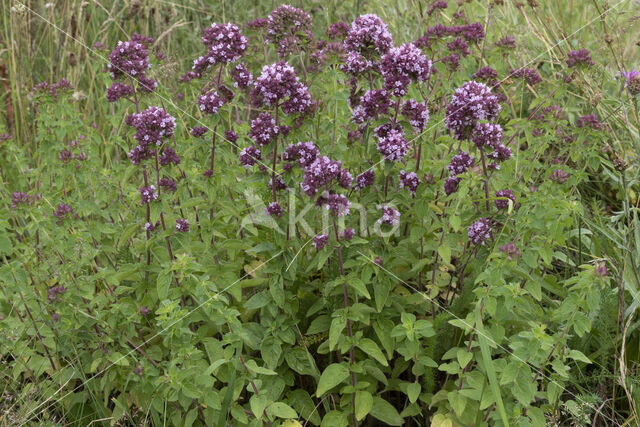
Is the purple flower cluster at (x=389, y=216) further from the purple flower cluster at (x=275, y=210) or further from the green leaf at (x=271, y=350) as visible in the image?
the green leaf at (x=271, y=350)

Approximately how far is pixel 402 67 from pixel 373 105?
221 millimetres

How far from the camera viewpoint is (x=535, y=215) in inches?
106

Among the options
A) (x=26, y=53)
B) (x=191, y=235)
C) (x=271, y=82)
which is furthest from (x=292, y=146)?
(x=26, y=53)

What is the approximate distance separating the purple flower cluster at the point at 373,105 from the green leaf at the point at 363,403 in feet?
4.20

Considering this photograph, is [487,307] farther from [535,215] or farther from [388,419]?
[388,419]

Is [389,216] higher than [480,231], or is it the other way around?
[389,216]

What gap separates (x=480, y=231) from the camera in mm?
2947

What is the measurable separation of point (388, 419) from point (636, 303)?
1.43 m

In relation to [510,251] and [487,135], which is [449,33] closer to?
[487,135]

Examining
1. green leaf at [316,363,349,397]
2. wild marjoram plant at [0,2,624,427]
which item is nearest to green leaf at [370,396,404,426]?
wild marjoram plant at [0,2,624,427]

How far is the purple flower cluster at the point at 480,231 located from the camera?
2.94 meters

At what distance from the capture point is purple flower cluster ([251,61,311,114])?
2.72 meters

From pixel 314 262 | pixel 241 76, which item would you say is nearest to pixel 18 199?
pixel 241 76

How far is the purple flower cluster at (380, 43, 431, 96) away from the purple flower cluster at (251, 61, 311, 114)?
390 millimetres
